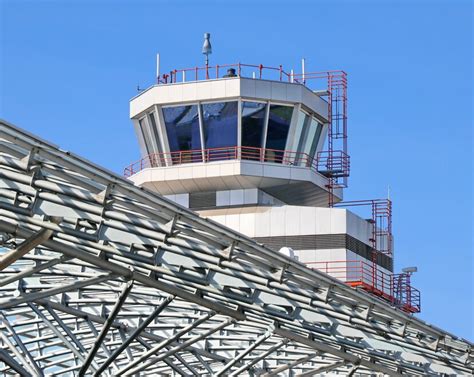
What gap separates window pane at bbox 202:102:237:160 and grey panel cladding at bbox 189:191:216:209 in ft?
5.13

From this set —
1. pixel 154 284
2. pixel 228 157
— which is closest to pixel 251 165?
pixel 228 157

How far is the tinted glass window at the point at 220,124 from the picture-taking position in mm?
57094

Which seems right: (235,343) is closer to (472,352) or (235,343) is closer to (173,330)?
(173,330)

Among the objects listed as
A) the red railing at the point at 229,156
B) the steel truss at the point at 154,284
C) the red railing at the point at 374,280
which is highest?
the red railing at the point at 229,156

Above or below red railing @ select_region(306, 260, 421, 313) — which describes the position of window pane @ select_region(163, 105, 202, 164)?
above

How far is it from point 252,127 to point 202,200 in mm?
3478

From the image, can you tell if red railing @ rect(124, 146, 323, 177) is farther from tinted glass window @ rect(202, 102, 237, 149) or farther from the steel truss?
the steel truss

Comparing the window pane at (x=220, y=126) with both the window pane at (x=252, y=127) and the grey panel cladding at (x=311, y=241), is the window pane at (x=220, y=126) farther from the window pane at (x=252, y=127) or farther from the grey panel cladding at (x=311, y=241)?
the grey panel cladding at (x=311, y=241)

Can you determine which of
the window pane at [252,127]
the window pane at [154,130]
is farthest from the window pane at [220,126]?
the window pane at [154,130]

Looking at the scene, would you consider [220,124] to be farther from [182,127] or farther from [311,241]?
[311,241]

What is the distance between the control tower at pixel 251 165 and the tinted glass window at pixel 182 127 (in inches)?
1.5

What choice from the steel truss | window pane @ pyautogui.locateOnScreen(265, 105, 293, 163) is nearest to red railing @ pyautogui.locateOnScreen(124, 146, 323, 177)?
window pane @ pyautogui.locateOnScreen(265, 105, 293, 163)

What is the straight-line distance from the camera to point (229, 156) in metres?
56.9

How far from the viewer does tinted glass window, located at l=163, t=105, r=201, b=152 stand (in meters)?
57.3
